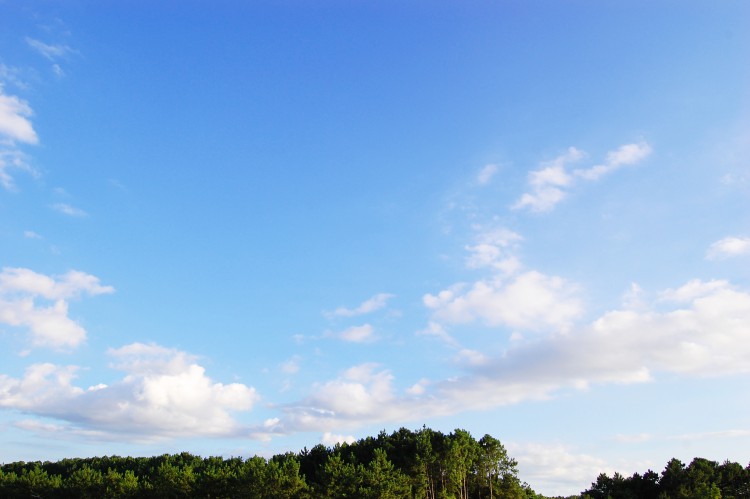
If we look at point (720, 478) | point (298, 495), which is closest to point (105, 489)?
point (298, 495)

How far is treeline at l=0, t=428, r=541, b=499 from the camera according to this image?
70875 millimetres

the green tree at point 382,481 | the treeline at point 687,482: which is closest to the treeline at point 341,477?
the green tree at point 382,481

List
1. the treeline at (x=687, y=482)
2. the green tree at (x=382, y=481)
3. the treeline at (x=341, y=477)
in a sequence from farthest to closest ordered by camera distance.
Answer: the treeline at (x=687, y=482)
the treeline at (x=341, y=477)
the green tree at (x=382, y=481)

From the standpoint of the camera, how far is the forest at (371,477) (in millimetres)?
71188

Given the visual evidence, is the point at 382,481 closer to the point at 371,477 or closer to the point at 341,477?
the point at 371,477

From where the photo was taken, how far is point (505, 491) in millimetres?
85875

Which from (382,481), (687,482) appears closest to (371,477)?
(382,481)

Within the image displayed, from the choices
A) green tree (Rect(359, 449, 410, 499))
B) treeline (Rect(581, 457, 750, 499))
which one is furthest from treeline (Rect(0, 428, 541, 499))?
treeline (Rect(581, 457, 750, 499))

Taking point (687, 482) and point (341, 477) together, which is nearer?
point (341, 477)

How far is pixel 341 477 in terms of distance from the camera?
71500 millimetres

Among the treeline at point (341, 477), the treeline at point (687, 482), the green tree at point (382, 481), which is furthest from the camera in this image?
the treeline at point (687, 482)

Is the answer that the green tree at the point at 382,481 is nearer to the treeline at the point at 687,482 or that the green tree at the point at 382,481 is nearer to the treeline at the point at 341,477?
the treeline at the point at 341,477

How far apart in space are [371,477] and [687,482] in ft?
196

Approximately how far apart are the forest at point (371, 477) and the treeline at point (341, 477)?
14 cm
